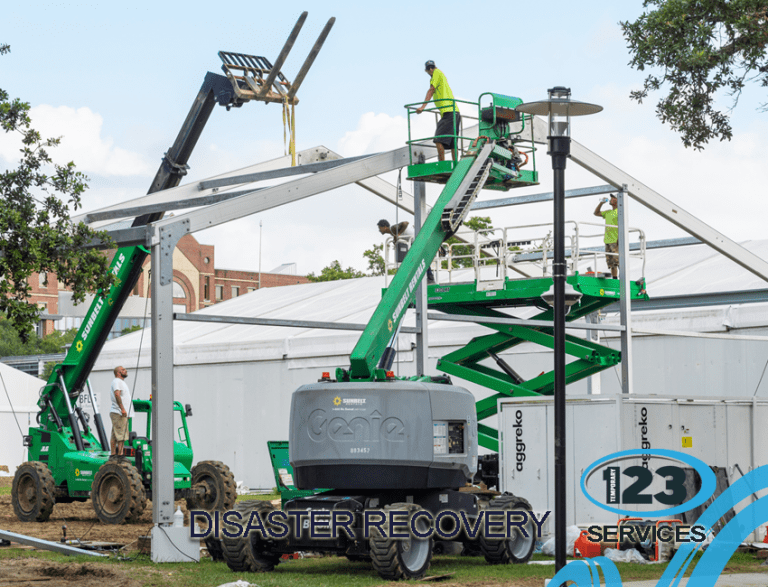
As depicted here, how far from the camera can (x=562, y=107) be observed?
12.1m

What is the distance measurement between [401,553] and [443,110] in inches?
365

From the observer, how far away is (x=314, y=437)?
47.1 feet

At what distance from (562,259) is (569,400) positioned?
626 centimetres

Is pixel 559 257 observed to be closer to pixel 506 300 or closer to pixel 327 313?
pixel 506 300

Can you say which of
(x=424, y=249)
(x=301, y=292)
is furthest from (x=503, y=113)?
(x=301, y=292)

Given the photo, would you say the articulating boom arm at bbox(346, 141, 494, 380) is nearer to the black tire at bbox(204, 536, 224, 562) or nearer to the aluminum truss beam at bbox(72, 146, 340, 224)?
the black tire at bbox(204, 536, 224, 562)

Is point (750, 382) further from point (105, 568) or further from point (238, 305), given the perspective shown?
point (238, 305)

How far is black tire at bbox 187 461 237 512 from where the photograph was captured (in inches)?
829

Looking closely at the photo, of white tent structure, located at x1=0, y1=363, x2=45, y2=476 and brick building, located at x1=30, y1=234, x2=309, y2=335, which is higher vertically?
brick building, located at x1=30, y1=234, x2=309, y2=335

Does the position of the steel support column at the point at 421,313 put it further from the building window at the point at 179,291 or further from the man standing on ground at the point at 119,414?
the building window at the point at 179,291

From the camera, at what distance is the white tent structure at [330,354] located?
25719 mm

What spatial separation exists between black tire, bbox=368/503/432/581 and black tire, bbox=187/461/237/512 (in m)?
7.89

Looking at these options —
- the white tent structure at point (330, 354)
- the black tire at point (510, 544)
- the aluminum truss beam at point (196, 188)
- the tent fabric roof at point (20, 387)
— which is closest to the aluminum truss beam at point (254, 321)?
the aluminum truss beam at point (196, 188)

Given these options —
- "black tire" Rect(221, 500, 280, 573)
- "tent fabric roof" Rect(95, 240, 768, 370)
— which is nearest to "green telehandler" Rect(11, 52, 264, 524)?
"tent fabric roof" Rect(95, 240, 768, 370)
